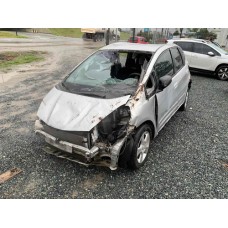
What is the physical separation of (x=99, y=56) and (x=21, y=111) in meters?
2.38

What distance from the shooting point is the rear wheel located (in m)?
9.64

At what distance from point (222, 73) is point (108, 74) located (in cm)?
758

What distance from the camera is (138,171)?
332 centimetres

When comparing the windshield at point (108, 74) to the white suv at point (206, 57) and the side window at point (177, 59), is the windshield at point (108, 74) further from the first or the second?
the white suv at point (206, 57)

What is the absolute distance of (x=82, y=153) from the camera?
2.84 metres

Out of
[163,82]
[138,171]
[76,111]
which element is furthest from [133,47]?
[138,171]

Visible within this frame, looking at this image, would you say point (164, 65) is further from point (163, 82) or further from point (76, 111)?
point (76, 111)

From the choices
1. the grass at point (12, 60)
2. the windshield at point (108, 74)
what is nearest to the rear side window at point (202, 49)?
the windshield at point (108, 74)

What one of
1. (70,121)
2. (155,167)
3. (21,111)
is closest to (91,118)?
(70,121)

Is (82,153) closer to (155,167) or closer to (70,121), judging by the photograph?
(70,121)

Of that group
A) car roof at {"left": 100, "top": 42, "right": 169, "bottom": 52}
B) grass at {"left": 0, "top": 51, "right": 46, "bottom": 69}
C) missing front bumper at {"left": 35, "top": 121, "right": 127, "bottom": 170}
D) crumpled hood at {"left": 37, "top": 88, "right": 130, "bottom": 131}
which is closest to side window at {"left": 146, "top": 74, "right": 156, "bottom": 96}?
crumpled hood at {"left": 37, "top": 88, "right": 130, "bottom": 131}

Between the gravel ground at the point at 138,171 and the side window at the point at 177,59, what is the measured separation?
121 centimetres

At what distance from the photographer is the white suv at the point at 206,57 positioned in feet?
31.5

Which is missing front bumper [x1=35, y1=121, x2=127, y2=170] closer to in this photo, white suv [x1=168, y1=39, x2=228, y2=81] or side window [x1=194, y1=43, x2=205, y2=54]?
white suv [x1=168, y1=39, x2=228, y2=81]
